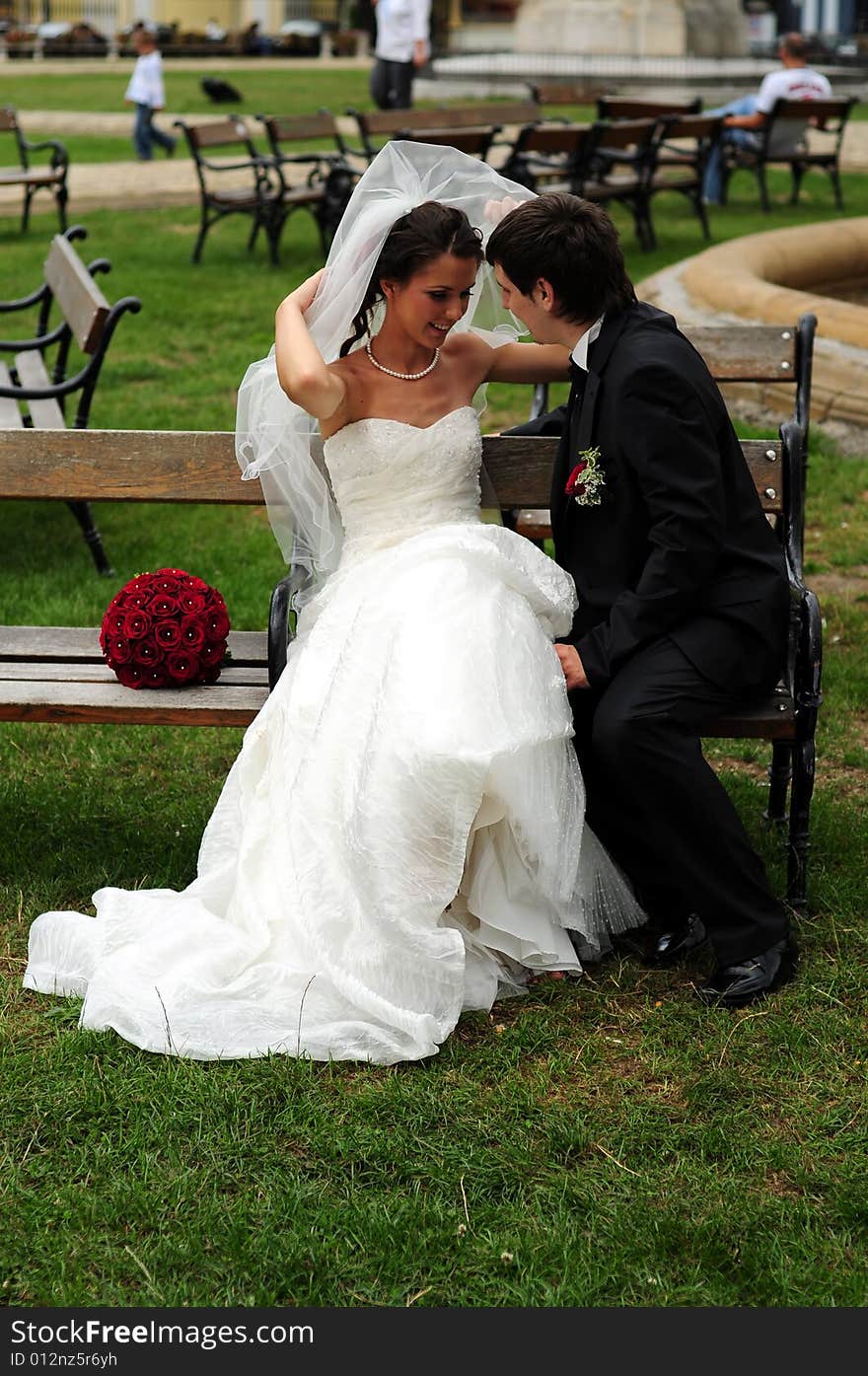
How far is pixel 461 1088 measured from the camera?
10.6 ft

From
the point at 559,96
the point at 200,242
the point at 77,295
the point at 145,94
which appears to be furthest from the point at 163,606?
the point at 145,94

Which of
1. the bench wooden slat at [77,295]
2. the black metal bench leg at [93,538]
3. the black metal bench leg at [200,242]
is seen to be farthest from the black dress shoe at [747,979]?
the black metal bench leg at [200,242]

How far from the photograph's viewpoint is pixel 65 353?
23.7ft

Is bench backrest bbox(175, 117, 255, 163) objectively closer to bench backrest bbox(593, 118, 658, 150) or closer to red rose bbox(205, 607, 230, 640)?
bench backrest bbox(593, 118, 658, 150)

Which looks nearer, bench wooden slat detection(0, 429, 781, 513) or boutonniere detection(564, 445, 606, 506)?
boutonniere detection(564, 445, 606, 506)

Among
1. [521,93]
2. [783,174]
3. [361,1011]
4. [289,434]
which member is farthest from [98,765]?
[521,93]

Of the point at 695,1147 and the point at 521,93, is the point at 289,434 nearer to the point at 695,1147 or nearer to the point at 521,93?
the point at 695,1147

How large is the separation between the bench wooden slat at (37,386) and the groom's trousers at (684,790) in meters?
3.25

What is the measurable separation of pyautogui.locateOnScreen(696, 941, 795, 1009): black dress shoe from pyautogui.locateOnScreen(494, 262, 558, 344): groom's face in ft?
5.02

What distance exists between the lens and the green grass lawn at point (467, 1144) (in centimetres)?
272

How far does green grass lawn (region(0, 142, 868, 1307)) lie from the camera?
2.72m

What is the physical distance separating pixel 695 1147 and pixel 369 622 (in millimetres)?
1389

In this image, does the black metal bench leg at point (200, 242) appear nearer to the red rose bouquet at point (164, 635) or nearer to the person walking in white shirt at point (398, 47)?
the person walking in white shirt at point (398, 47)

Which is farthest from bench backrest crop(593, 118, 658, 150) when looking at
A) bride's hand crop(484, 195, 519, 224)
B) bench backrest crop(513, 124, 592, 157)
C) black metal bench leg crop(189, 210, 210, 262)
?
bride's hand crop(484, 195, 519, 224)
